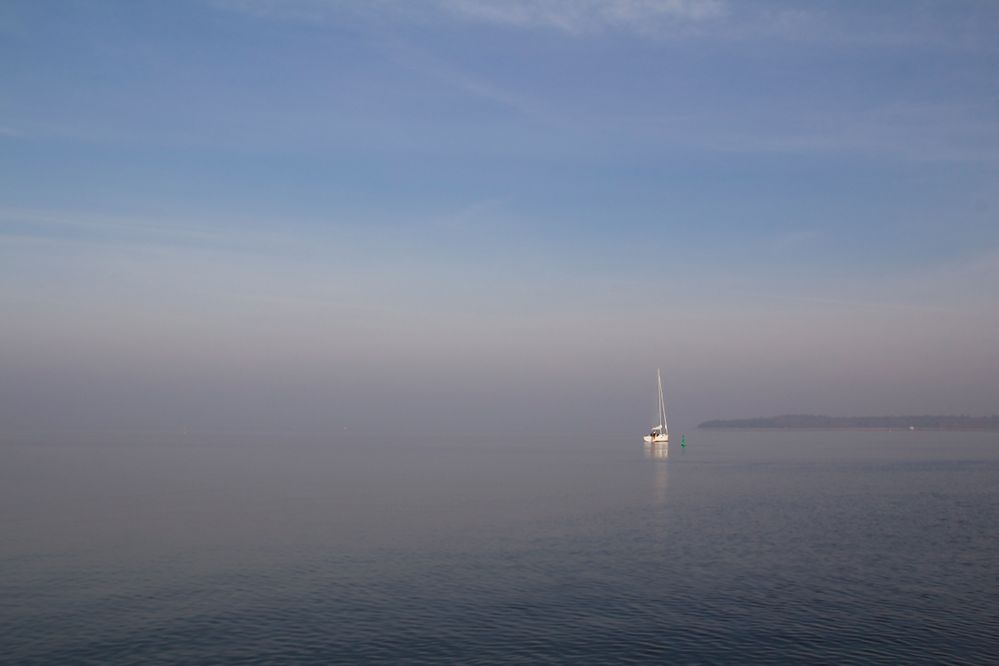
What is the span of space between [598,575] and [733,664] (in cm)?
1368

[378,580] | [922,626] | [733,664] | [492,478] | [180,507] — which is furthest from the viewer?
[492,478]

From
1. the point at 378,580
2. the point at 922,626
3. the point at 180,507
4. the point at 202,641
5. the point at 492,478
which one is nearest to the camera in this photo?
the point at 202,641

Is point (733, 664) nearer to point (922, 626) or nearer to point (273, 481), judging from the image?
point (922, 626)

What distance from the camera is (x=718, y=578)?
40219mm

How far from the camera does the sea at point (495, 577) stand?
29422 mm

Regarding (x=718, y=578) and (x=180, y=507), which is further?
(x=180, y=507)

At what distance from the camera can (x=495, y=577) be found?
40469mm

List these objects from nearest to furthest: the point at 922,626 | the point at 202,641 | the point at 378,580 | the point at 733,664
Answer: the point at 733,664 < the point at 202,641 < the point at 922,626 < the point at 378,580

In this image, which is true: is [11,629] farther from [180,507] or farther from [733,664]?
[180,507]

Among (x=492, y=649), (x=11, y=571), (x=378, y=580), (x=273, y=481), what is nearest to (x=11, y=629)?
(x=11, y=571)

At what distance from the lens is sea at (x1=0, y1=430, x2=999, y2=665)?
29.4m

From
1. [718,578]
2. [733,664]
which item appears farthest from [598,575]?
[733,664]

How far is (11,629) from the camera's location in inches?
1214

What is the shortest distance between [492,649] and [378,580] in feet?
38.9
